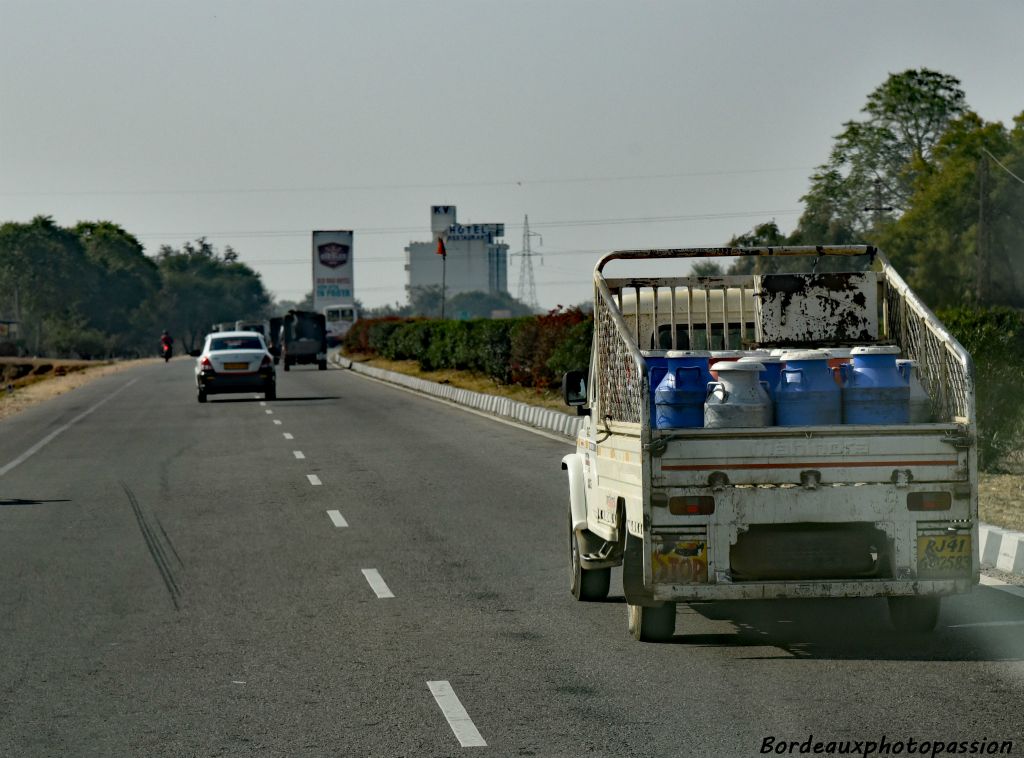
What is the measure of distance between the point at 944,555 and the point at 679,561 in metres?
1.41

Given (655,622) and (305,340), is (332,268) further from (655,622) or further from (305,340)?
(655,622)

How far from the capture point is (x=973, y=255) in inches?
2943

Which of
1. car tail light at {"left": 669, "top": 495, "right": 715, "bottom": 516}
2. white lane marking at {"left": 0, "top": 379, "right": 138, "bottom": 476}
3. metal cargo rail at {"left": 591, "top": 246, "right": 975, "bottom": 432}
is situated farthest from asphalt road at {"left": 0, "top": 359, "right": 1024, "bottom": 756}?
white lane marking at {"left": 0, "top": 379, "right": 138, "bottom": 476}

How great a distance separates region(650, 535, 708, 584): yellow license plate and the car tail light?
15 centimetres

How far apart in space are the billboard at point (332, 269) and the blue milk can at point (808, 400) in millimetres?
120741

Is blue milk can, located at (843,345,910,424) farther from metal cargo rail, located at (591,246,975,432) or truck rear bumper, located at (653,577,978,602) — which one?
truck rear bumper, located at (653,577,978,602)

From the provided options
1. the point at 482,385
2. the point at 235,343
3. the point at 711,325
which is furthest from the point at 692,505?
the point at 482,385

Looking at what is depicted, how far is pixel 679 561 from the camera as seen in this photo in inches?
340

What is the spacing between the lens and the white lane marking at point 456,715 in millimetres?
7098

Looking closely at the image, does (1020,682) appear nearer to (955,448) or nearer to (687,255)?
(955,448)

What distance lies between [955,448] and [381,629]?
3.57 m

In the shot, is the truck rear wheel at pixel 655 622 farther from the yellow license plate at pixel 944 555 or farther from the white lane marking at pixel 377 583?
the white lane marking at pixel 377 583

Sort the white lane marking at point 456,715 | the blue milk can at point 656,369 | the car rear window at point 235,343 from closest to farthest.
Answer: the white lane marking at point 456,715 < the blue milk can at point 656,369 < the car rear window at point 235,343

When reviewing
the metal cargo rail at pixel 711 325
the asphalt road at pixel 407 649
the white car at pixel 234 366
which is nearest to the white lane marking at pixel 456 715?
the asphalt road at pixel 407 649
